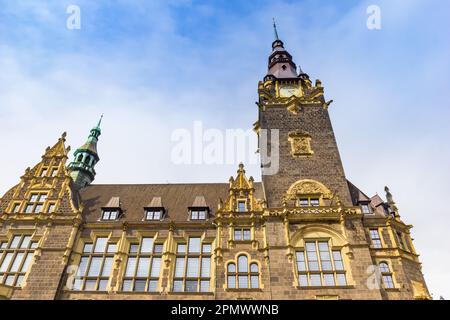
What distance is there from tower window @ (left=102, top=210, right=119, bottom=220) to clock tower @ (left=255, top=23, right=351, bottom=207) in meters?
12.5

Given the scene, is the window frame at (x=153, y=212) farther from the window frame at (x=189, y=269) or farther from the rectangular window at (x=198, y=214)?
the window frame at (x=189, y=269)

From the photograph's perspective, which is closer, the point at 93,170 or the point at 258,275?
the point at 258,275

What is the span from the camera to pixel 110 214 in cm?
2858

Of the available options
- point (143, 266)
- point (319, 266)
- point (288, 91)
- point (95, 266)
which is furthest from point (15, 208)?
point (288, 91)

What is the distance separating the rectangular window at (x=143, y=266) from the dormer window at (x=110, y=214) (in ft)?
11.2

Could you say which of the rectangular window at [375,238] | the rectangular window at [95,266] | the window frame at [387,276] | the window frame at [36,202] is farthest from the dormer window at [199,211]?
the window frame at [387,276]

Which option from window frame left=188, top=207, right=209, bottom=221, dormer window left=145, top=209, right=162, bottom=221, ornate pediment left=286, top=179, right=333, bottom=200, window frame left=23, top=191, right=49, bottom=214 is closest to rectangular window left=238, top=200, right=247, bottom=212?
window frame left=188, top=207, right=209, bottom=221

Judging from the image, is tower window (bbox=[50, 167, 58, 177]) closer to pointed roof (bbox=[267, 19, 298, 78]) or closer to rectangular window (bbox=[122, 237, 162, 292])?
rectangular window (bbox=[122, 237, 162, 292])

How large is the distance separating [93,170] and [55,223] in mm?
15260

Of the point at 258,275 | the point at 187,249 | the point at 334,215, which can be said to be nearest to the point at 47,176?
the point at 187,249

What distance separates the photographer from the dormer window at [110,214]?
1112 inches

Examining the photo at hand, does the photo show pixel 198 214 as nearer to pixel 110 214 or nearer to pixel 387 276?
pixel 110 214
